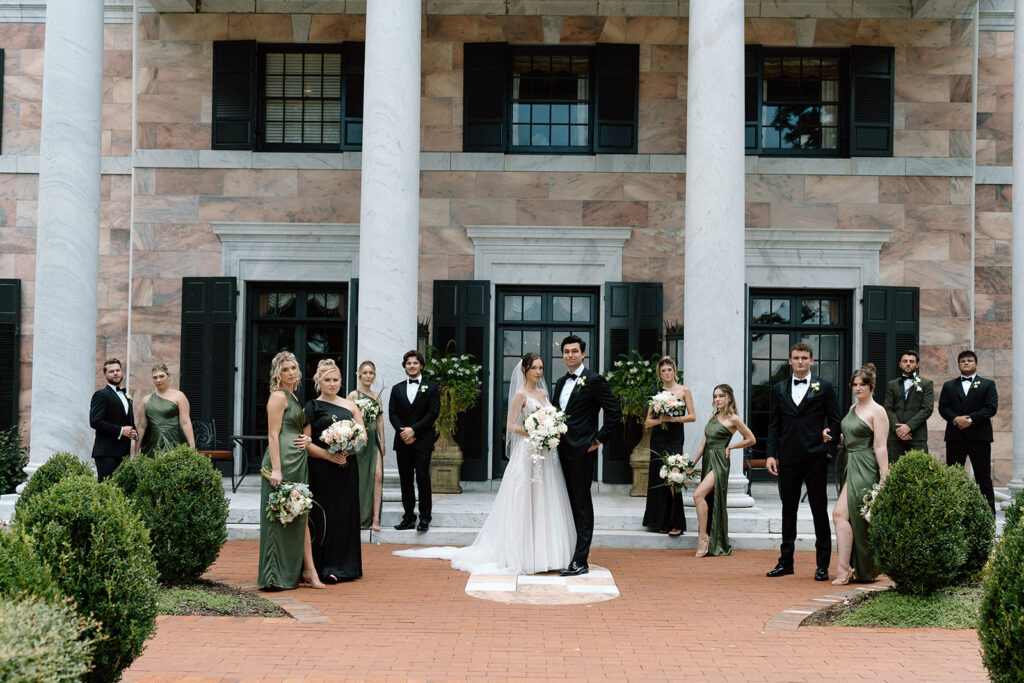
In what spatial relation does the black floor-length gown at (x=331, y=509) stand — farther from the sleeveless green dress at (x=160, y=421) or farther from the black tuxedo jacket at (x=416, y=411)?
the sleeveless green dress at (x=160, y=421)

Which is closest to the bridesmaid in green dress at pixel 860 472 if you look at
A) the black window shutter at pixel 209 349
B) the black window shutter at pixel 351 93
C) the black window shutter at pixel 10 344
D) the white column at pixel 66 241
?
the white column at pixel 66 241

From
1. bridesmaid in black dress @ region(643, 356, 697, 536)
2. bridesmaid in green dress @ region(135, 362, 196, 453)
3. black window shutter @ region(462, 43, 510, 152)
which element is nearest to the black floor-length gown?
bridesmaid in green dress @ region(135, 362, 196, 453)

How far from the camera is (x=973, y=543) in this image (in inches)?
310

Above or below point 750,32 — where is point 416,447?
below

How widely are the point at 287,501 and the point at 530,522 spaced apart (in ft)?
7.77

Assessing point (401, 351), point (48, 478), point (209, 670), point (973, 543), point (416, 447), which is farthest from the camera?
point (401, 351)

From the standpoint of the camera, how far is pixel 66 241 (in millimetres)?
11961

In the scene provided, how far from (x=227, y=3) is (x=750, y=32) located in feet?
25.6

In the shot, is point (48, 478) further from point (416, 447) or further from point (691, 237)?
point (691, 237)

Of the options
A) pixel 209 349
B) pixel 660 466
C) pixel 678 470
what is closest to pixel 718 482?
pixel 678 470

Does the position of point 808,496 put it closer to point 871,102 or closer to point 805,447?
point 805,447

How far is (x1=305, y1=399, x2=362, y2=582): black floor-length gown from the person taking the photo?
29.3 feet

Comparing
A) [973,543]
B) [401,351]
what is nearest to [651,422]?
[401,351]

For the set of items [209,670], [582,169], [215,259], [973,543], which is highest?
[582,169]
